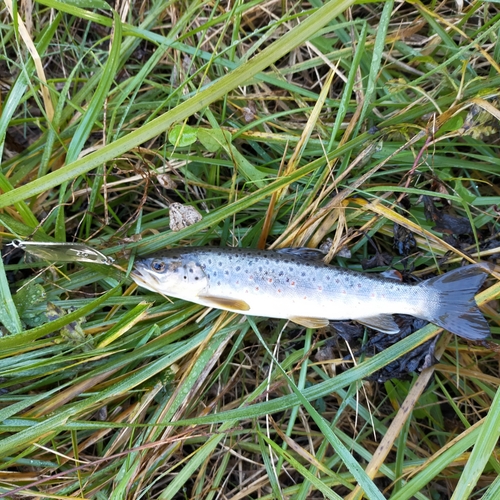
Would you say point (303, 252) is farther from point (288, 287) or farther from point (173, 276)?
point (173, 276)

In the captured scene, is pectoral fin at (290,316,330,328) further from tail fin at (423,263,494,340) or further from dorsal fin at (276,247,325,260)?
tail fin at (423,263,494,340)

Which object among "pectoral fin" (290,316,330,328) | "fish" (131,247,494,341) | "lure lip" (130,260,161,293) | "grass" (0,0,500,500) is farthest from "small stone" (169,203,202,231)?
"pectoral fin" (290,316,330,328)

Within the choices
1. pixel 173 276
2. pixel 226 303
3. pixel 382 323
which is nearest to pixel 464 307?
pixel 382 323

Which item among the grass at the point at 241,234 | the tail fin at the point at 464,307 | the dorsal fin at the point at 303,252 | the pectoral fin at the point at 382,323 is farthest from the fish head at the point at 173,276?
the tail fin at the point at 464,307

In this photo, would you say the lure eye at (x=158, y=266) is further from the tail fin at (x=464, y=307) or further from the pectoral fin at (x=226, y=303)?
the tail fin at (x=464, y=307)

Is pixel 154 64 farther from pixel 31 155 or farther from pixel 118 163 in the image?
pixel 31 155

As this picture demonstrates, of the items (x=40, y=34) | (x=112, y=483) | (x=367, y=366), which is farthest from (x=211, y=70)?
(x=112, y=483)
